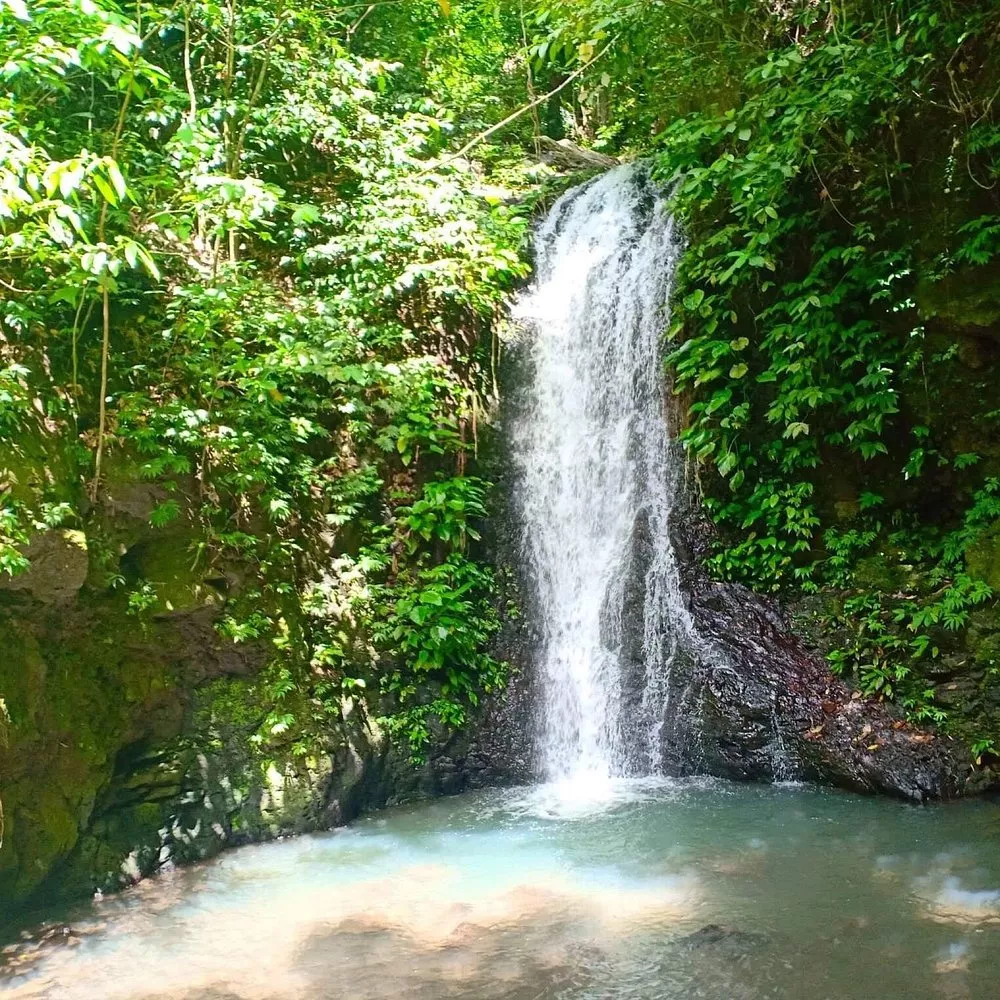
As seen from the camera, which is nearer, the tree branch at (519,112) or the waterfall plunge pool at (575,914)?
the waterfall plunge pool at (575,914)

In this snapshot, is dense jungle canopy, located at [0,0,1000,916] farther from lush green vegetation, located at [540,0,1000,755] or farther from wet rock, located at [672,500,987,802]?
wet rock, located at [672,500,987,802]

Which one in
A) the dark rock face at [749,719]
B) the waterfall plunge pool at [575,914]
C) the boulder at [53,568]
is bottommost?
the waterfall plunge pool at [575,914]

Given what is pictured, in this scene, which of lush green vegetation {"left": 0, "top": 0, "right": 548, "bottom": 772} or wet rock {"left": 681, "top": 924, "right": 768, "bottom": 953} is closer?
wet rock {"left": 681, "top": 924, "right": 768, "bottom": 953}

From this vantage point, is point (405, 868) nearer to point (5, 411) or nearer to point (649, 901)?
point (649, 901)

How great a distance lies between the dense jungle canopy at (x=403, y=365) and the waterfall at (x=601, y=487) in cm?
36

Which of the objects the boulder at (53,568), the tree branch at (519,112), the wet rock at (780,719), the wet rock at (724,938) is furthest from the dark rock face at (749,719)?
the tree branch at (519,112)

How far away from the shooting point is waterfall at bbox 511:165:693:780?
6.62 m

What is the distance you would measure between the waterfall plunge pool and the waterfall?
1.20 metres

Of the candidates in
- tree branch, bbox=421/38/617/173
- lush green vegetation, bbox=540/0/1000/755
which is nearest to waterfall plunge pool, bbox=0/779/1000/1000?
lush green vegetation, bbox=540/0/1000/755

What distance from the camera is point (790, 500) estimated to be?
6.56 m

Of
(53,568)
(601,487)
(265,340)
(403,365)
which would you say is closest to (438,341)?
(403,365)

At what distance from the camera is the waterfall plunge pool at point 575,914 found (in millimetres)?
3473

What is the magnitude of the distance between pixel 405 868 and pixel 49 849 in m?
1.89

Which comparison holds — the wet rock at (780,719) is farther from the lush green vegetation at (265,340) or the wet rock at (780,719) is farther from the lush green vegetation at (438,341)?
the lush green vegetation at (265,340)
